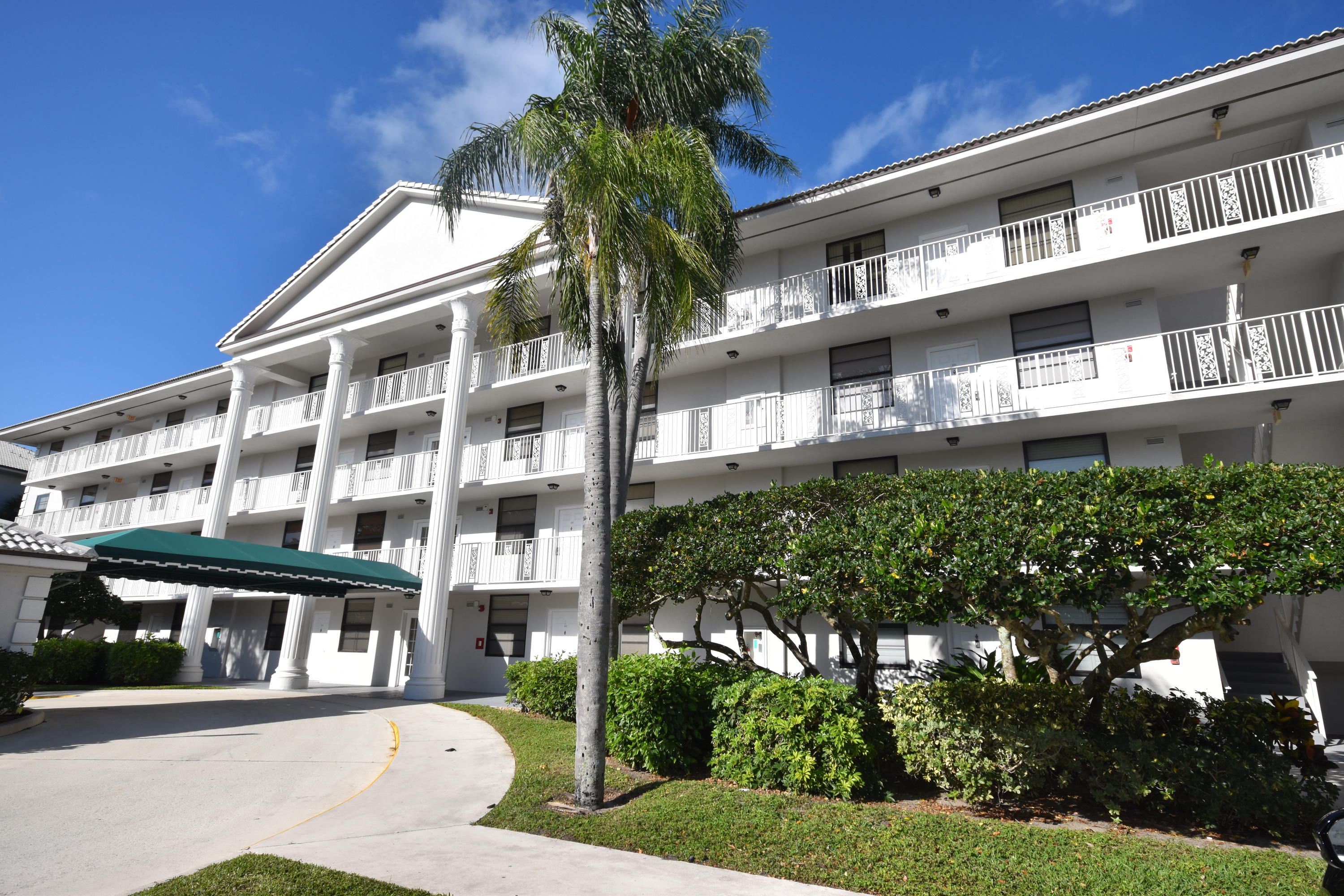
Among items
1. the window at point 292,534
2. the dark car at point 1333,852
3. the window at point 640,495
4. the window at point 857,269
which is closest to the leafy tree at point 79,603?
the window at point 292,534

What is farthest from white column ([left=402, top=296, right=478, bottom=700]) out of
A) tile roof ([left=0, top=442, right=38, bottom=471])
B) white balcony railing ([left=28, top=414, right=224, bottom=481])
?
tile roof ([left=0, top=442, right=38, bottom=471])

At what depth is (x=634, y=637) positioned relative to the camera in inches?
743

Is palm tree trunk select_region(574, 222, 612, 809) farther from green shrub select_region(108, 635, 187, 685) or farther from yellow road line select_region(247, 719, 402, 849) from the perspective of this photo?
green shrub select_region(108, 635, 187, 685)

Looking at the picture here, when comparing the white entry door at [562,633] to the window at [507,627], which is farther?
the window at [507,627]

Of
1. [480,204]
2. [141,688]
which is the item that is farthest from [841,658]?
[141,688]

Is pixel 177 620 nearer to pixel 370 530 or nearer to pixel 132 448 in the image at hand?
pixel 132 448

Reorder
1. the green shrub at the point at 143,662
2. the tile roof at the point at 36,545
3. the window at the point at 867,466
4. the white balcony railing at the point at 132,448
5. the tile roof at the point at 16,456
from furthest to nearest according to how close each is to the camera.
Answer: the tile roof at the point at 16,456, the white balcony railing at the point at 132,448, the green shrub at the point at 143,662, the window at the point at 867,466, the tile roof at the point at 36,545

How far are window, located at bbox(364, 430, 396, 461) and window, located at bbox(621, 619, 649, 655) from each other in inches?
399

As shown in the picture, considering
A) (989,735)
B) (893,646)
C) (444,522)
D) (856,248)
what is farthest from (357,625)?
(989,735)

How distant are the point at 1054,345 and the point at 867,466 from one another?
175 inches

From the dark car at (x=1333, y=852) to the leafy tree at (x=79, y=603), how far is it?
97.1 ft

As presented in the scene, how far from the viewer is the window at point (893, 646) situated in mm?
15453

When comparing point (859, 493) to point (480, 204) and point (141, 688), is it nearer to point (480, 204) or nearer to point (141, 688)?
point (480, 204)

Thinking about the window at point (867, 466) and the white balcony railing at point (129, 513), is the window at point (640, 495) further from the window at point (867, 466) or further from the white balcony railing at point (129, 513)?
the white balcony railing at point (129, 513)
